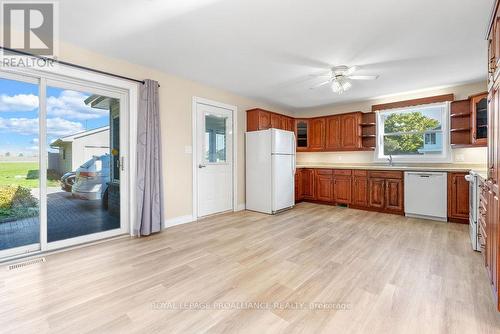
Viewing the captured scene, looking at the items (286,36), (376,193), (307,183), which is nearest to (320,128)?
(307,183)

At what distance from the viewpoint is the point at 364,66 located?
3328 millimetres

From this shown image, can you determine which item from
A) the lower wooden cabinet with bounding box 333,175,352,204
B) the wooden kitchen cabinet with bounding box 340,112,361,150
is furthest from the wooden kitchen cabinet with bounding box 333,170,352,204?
the wooden kitchen cabinet with bounding box 340,112,361,150

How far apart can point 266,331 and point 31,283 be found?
Answer: 2.07 m

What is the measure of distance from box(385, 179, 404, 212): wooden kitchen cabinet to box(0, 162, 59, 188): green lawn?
5372 millimetres

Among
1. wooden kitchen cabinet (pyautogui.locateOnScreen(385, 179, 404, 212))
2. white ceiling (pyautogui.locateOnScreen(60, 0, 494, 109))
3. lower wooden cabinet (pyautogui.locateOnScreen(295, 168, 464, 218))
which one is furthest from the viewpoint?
wooden kitchen cabinet (pyautogui.locateOnScreen(385, 179, 404, 212))

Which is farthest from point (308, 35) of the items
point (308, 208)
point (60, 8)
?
point (308, 208)

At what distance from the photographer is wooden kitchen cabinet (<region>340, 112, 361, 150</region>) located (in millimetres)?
5180

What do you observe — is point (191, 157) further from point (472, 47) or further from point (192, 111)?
point (472, 47)

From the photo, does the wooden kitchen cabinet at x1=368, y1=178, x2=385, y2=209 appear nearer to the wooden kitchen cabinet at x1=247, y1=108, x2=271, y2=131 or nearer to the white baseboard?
the wooden kitchen cabinet at x1=247, y1=108, x2=271, y2=131

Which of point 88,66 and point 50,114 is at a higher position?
point 88,66

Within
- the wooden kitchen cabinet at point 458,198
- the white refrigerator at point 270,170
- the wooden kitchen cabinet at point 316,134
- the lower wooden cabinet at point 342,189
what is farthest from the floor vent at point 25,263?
the wooden kitchen cabinet at point 458,198

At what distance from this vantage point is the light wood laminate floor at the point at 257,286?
59.9 inches

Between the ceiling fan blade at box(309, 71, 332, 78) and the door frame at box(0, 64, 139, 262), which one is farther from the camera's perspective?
the ceiling fan blade at box(309, 71, 332, 78)

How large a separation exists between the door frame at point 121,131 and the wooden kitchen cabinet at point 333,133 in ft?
13.9
